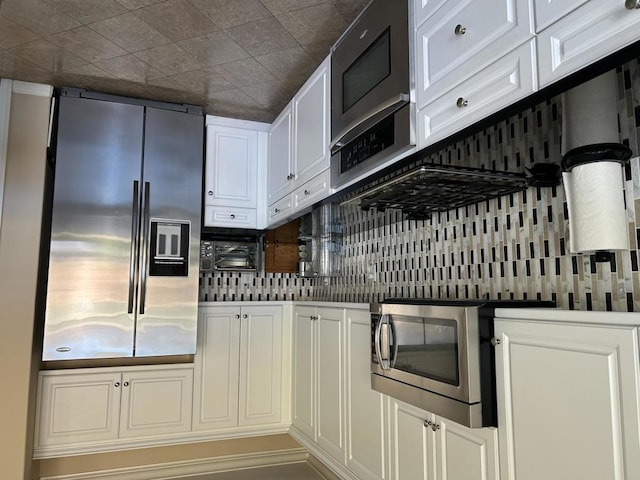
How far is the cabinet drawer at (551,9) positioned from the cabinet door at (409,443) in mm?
1280

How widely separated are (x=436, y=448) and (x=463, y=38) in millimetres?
1325

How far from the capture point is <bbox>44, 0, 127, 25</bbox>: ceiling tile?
2031mm

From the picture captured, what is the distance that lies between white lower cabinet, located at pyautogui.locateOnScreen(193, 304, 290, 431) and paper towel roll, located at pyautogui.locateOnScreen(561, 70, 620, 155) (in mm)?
2506

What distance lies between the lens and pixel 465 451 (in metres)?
1.47

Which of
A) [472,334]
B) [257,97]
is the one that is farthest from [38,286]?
[472,334]

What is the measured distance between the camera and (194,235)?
9.95ft

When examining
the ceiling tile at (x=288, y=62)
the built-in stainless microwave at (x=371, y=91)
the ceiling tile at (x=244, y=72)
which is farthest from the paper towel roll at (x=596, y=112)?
the ceiling tile at (x=244, y=72)

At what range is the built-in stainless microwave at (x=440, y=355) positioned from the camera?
1.36m

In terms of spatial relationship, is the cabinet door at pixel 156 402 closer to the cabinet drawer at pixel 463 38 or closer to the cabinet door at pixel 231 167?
the cabinet door at pixel 231 167

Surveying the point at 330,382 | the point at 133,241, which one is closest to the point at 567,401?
the point at 330,382

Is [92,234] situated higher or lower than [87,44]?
lower

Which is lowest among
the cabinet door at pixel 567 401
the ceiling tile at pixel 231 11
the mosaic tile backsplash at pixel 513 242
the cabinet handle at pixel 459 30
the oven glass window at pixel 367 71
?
the cabinet door at pixel 567 401

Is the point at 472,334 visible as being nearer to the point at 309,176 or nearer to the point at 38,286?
the point at 309,176

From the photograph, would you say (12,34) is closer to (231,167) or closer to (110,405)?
(231,167)
